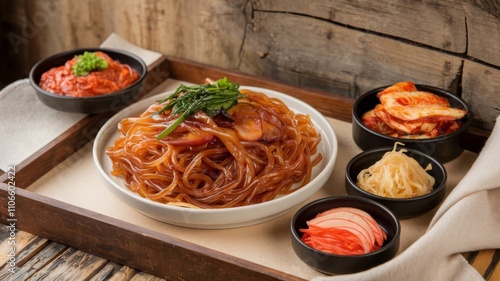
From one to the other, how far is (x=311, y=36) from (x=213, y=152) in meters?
0.98

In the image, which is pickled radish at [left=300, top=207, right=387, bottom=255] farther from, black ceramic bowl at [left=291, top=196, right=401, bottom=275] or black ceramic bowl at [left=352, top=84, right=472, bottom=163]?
black ceramic bowl at [left=352, top=84, right=472, bottom=163]

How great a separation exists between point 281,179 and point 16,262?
994 mm

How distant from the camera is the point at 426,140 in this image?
9.21ft

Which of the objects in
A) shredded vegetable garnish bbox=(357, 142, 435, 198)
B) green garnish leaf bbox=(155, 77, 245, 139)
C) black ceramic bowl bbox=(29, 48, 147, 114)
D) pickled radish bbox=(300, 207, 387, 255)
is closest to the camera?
pickled radish bbox=(300, 207, 387, 255)

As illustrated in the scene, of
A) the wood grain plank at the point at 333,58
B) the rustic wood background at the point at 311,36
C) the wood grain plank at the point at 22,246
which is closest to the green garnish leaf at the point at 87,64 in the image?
the rustic wood background at the point at 311,36

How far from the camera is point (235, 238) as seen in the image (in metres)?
2.57

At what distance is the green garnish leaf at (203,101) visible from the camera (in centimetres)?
272

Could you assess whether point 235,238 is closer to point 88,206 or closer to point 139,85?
point 88,206

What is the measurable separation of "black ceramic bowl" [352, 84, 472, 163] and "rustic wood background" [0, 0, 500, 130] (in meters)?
0.13

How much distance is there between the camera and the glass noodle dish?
8.66 ft

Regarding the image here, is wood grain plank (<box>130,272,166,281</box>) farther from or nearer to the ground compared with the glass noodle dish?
nearer to the ground

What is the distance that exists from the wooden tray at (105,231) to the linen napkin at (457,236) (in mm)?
335

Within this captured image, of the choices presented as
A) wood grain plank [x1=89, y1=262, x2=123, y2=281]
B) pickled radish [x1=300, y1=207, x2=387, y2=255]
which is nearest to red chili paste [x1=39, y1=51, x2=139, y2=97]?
wood grain plank [x1=89, y1=262, x2=123, y2=281]

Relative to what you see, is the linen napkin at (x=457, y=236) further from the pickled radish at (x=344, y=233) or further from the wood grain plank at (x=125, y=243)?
the wood grain plank at (x=125, y=243)
